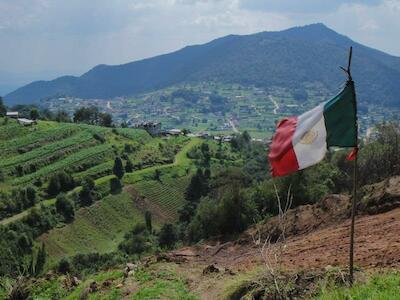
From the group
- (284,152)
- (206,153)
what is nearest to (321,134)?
(284,152)

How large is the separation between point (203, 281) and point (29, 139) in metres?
81.2

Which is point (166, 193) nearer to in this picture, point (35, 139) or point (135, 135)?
point (35, 139)

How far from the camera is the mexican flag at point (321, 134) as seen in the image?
7.64m

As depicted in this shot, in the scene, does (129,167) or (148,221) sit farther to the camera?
(129,167)

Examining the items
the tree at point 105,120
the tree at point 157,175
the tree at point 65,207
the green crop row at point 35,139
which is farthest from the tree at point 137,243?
the tree at point 105,120

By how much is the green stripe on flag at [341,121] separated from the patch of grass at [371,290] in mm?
2185

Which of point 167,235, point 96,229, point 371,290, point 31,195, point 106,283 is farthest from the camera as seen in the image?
point 31,195

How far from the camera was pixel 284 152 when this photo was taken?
7.95 metres

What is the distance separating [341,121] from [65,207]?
63.5 m

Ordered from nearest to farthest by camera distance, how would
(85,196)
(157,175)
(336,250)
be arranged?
(336,250), (85,196), (157,175)

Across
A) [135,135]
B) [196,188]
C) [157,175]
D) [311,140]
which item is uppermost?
[311,140]

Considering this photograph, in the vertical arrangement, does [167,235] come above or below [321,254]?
below

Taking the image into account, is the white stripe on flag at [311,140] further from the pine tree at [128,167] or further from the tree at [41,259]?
the pine tree at [128,167]

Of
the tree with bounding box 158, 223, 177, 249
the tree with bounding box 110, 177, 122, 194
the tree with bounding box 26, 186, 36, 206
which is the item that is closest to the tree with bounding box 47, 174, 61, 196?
the tree with bounding box 26, 186, 36, 206
